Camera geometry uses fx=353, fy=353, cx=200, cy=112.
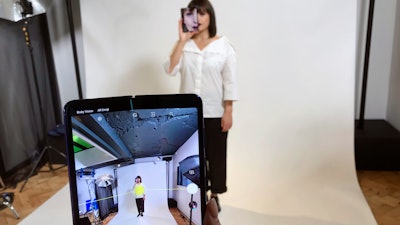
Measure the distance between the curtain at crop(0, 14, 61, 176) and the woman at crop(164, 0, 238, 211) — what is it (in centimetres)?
123

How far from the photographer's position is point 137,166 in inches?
30.8

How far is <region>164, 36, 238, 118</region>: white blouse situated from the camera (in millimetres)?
1831

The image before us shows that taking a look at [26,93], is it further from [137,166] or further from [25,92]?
[137,166]

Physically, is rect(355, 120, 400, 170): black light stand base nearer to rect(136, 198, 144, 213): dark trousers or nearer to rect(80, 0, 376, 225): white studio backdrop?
rect(80, 0, 376, 225): white studio backdrop

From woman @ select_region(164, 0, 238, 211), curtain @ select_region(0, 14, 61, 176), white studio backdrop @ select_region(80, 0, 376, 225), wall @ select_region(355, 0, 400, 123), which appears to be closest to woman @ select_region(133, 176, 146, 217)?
woman @ select_region(164, 0, 238, 211)

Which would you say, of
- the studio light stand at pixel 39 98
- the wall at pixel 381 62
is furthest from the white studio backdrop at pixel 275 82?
the wall at pixel 381 62

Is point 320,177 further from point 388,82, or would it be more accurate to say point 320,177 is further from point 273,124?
point 388,82

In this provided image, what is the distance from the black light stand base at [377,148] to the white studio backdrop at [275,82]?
0.20 m

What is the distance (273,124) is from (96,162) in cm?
155

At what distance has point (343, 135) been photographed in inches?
85.3

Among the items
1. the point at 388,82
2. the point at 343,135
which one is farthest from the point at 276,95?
the point at 388,82

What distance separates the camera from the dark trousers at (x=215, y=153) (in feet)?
6.25

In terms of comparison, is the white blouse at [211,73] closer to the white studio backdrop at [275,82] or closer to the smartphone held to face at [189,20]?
the smartphone held to face at [189,20]

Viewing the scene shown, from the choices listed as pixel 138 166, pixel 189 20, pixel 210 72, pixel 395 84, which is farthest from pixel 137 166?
pixel 395 84
